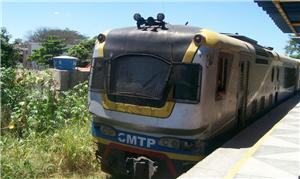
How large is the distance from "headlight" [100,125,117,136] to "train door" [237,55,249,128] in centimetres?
308

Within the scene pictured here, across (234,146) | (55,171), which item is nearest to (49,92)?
(55,171)

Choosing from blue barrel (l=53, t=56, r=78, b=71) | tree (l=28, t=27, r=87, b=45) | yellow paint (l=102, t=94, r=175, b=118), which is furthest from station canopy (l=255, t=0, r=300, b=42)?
tree (l=28, t=27, r=87, b=45)

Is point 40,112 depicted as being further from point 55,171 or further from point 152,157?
point 152,157

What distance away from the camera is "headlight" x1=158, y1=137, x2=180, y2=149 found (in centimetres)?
749

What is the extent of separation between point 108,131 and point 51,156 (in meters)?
1.63

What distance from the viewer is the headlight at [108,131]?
8.10m

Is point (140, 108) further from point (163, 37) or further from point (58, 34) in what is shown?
point (58, 34)

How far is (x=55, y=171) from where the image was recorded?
873cm

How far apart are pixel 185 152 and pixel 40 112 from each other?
219 inches

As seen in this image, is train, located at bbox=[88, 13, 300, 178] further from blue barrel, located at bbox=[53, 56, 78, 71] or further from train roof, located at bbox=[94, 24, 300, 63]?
blue barrel, located at bbox=[53, 56, 78, 71]

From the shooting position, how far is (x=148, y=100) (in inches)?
303

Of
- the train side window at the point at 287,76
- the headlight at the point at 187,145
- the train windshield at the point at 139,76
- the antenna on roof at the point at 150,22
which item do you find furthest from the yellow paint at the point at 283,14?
the train side window at the point at 287,76

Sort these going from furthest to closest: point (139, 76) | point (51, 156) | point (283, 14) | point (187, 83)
Result: 1. point (51, 156)
2. point (283, 14)
3. point (139, 76)
4. point (187, 83)

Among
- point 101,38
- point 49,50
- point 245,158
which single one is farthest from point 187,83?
point 49,50
